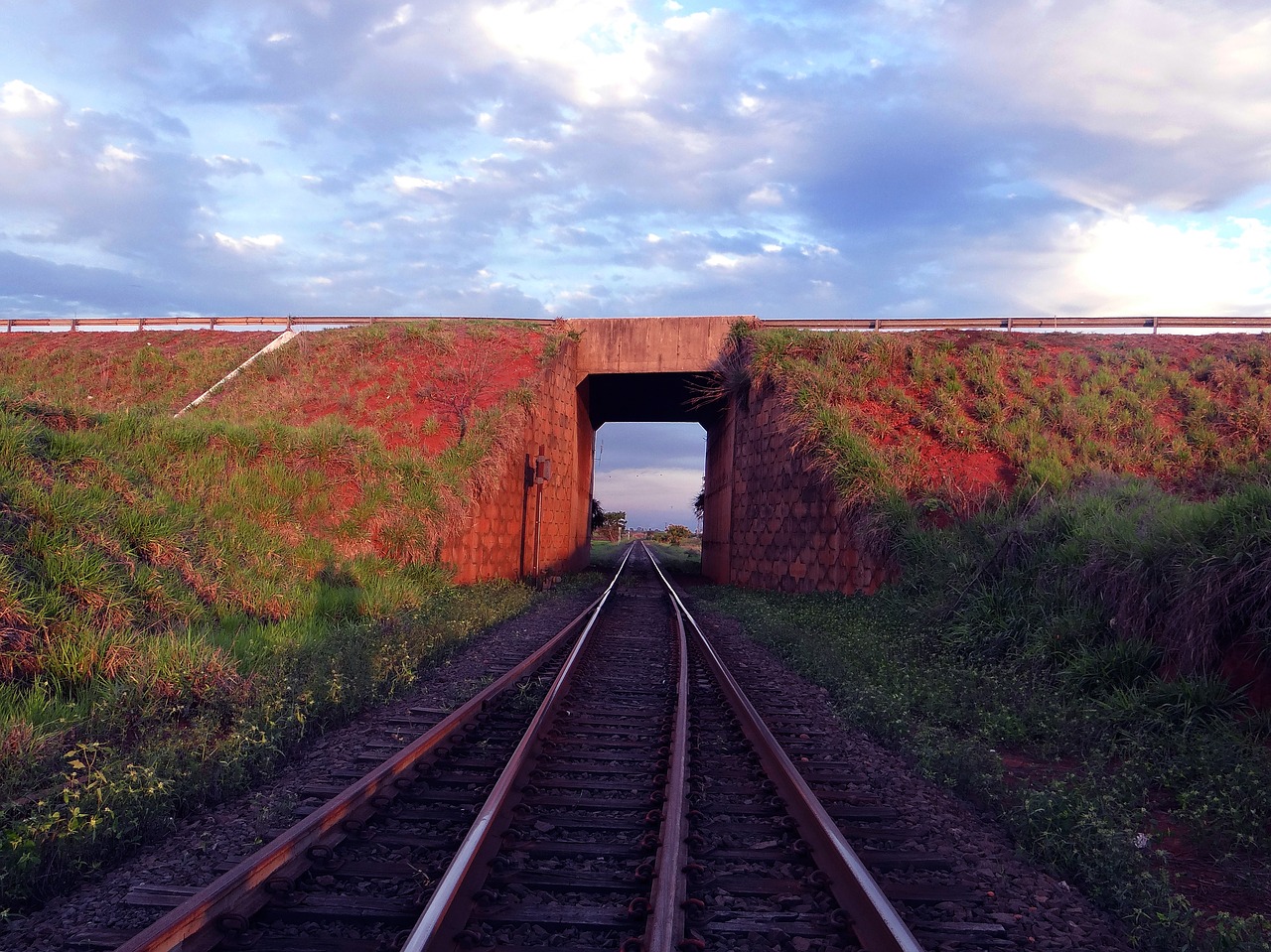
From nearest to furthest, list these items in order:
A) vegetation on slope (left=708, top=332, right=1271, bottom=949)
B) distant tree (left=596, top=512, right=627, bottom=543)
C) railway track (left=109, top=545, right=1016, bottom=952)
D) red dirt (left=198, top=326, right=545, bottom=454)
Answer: railway track (left=109, top=545, right=1016, bottom=952) < vegetation on slope (left=708, top=332, right=1271, bottom=949) < red dirt (left=198, top=326, right=545, bottom=454) < distant tree (left=596, top=512, right=627, bottom=543)

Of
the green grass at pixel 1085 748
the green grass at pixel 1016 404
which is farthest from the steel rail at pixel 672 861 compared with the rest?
the green grass at pixel 1016 404

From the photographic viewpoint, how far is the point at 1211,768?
4773 mm

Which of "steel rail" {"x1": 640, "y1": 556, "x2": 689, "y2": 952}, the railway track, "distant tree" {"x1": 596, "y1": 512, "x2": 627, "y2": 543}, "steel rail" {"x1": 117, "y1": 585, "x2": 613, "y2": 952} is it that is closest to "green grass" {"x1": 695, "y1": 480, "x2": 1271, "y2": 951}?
the railway track

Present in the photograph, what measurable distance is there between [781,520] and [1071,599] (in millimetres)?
9000

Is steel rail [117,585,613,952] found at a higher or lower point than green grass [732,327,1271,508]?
lower

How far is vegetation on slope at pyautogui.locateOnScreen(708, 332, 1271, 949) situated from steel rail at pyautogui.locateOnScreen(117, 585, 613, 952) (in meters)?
3.45

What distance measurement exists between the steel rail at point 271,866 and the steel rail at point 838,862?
2209 mm

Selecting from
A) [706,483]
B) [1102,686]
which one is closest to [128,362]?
[706,483]

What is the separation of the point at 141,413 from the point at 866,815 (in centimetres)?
1160

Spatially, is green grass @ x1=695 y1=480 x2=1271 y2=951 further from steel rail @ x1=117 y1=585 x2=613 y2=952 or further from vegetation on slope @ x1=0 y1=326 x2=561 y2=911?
vegetation on slope @ x1=0 y1=326 x2=561 y2=911

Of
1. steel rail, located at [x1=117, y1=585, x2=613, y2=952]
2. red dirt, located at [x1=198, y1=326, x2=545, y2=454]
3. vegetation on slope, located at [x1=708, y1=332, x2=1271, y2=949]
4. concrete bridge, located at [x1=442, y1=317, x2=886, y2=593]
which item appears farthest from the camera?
red dirt, located at [x1=198, y1=326, x2=545, y2=454]

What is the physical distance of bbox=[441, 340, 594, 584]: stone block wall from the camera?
623 inches

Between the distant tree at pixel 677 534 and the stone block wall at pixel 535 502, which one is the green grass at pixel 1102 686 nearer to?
the stone block wall at pixel 535 502

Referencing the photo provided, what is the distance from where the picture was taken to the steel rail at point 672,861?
104 inches
